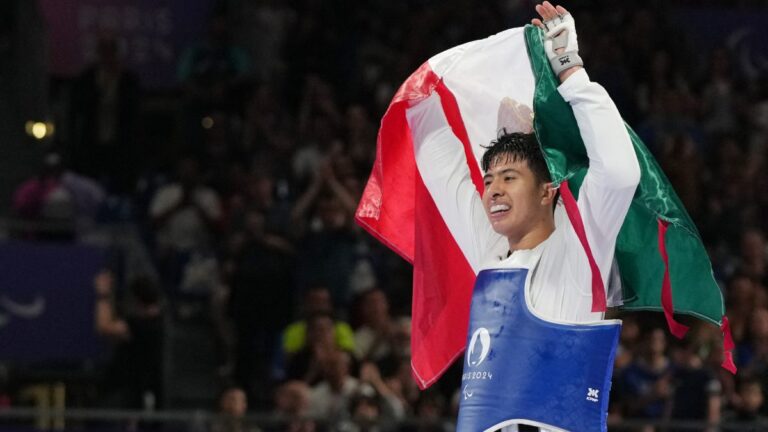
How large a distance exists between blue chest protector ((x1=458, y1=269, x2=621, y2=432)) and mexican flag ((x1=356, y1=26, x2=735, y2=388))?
0.17 m

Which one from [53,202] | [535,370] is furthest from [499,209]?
[53,202]

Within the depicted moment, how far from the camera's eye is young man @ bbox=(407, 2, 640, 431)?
505 cm

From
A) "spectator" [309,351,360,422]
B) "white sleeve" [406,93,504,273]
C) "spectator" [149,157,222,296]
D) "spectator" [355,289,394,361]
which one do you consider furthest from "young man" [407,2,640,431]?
"spectator" [149,157,222,296]

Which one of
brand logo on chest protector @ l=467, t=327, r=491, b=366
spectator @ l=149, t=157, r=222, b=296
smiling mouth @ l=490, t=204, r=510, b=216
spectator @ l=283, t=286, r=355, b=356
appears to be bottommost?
brand logo on chest protector @ l=467, t=327, r=491, b=366

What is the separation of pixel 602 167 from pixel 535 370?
0.68m

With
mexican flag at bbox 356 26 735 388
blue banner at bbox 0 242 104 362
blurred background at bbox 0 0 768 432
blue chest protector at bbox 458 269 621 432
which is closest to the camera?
blue chest protector at bbox 458 269 621 432

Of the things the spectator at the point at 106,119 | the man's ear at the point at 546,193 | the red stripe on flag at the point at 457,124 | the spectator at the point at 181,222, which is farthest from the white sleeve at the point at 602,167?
the spectator at the point at 106,119

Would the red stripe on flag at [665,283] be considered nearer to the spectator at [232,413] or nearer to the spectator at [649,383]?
the spectator at [232,413]

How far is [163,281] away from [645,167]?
689cm

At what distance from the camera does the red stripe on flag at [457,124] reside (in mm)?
5762

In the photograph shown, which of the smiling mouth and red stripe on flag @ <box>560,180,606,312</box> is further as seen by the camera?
the smiling mouth

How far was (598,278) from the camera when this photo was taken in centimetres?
509

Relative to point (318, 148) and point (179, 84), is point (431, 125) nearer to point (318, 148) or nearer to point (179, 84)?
point (318, 148)

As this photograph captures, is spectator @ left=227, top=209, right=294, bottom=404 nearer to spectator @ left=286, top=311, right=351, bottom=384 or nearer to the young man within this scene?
spectator @ left=286, top=311, right=351, bottom=384
